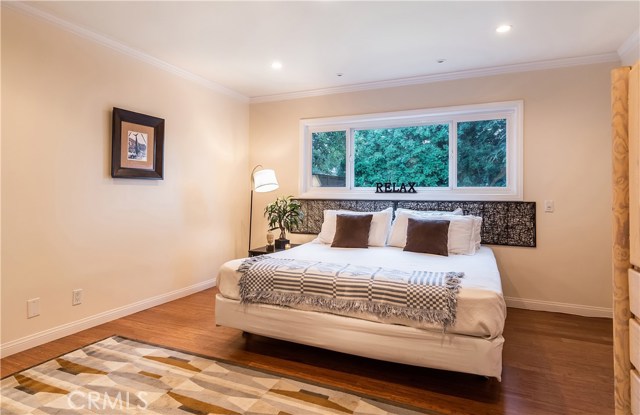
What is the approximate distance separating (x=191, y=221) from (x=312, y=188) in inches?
63.2

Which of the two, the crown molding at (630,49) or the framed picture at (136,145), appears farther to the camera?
the framed picture at (136,145)

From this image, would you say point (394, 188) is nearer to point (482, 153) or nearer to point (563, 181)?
point (482, 153)

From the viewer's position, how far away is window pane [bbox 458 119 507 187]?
3842mm

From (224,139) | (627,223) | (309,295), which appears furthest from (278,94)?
(627,223)

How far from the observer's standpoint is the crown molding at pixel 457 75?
337 centimetres

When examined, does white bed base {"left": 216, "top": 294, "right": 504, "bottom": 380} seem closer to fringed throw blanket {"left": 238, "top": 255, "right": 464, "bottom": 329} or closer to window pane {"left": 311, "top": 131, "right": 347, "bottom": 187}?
fringed throw blanket {"left": 238, "top": 255, "right": 464, "bottom": 329}

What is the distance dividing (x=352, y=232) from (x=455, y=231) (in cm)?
101

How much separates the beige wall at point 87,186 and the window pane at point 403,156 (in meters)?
1.92

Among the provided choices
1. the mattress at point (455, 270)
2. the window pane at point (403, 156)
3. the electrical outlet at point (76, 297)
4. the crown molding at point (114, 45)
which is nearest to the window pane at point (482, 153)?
the window pane at point (403, 156)

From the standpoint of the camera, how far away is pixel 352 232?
3645mm

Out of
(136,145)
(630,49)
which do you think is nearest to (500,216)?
(630,49)

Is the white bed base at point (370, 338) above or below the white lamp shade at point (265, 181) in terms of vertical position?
below

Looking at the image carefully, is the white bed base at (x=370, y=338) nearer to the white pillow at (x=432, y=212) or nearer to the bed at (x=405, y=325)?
the bed at (x=405, y=325)

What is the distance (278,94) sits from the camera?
4719 mm
